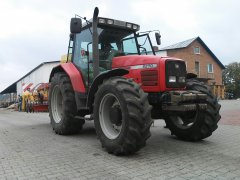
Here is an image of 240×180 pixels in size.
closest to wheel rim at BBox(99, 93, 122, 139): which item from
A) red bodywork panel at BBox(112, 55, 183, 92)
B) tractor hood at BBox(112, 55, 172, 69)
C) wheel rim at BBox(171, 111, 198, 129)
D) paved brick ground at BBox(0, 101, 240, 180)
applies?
paved brick ground at BBox(0, 101, 240, 180)

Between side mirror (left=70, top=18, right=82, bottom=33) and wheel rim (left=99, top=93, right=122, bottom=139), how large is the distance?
163 centimetres

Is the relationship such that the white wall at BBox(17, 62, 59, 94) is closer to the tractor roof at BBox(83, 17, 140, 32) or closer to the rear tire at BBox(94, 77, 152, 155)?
the tractor roof at BBox(83, 17, 140, 32)

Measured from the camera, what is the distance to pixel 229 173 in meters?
4.47

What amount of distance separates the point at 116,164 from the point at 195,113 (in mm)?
2604

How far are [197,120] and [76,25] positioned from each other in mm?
3244

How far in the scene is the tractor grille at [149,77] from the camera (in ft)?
20.2

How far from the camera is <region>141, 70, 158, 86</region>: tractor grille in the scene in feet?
20.2

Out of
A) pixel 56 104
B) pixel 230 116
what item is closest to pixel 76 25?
pixel 56 104

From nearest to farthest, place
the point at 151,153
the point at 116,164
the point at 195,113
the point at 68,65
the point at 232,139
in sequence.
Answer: the point at 116,164 → the point at 151,153 → the point at 195,113 → the point at 232,139 → the point at 68,65

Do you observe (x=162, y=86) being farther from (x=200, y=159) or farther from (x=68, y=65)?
(x=68, y=65)

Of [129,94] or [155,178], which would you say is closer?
[155,178]

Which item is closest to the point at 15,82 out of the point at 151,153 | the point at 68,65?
the point at 68,65

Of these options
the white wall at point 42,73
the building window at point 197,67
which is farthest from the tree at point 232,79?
the white wall at point 42,73

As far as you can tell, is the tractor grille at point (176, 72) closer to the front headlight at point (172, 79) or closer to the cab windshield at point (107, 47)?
the front headlight at point (172, 79)
